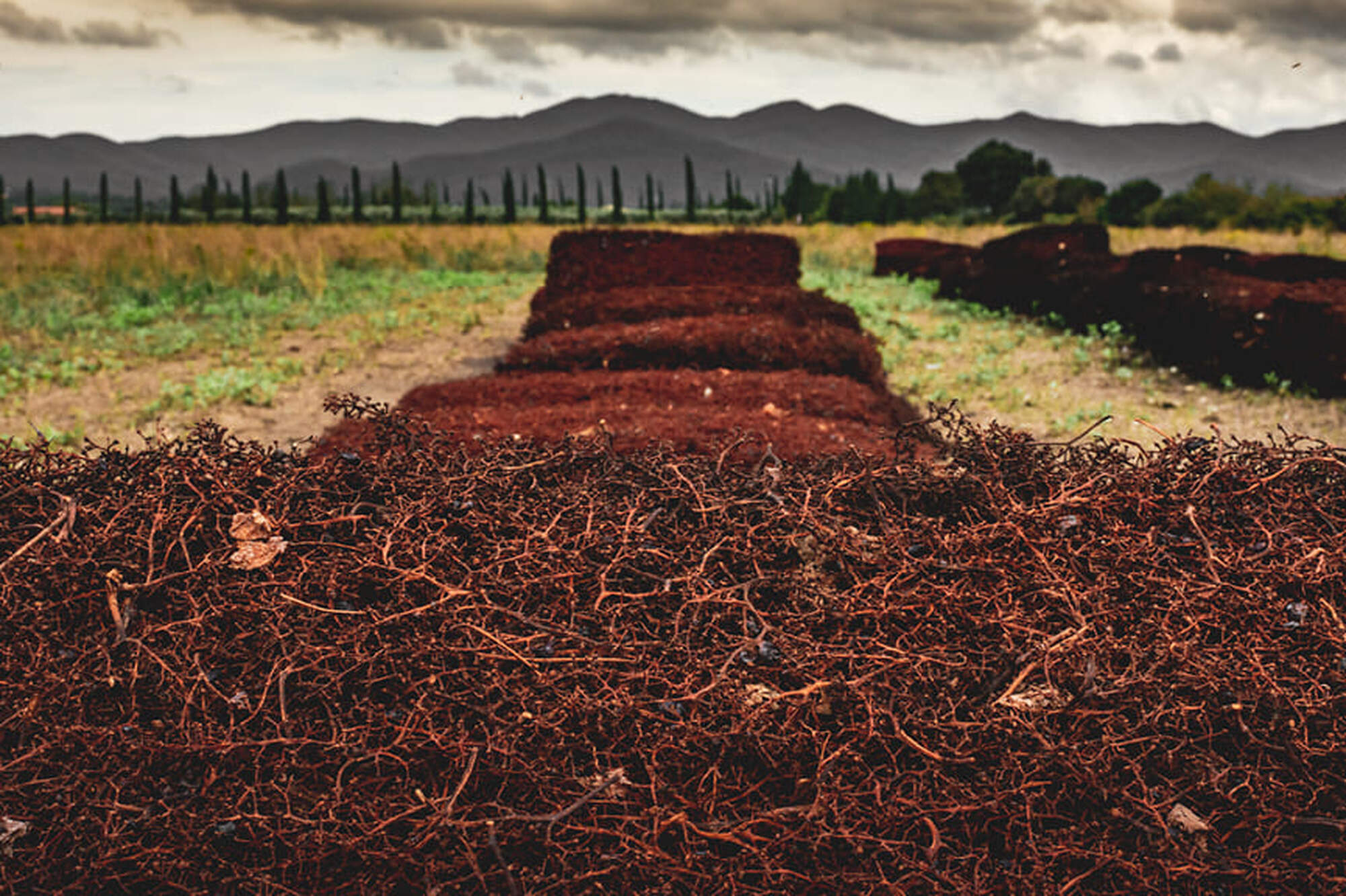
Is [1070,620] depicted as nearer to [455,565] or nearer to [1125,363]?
[455,565]

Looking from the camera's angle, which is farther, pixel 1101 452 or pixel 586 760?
pixel 1101 452

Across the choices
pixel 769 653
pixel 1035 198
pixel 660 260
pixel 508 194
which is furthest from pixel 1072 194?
pixel 769 653

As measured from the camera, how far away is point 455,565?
1985 mm

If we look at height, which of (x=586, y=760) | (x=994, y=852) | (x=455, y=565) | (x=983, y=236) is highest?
(x=983, y=236)

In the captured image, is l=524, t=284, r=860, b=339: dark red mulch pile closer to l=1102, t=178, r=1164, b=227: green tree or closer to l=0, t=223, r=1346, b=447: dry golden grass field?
l=0, t=223, r=1346, b=447: dry golden grass field

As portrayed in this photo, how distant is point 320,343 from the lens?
12828 mm

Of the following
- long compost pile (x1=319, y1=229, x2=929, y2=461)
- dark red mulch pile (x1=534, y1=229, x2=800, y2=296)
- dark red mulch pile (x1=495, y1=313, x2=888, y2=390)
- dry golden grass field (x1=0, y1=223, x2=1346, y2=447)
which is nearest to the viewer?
long compost pile (x1=319, y1=229, x2=929, y2=461)

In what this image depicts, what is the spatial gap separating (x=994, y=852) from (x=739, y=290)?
916 centimetres

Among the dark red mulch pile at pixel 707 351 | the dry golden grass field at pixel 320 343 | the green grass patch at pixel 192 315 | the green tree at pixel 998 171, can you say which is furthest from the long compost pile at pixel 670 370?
the green tree at pixel 998 171

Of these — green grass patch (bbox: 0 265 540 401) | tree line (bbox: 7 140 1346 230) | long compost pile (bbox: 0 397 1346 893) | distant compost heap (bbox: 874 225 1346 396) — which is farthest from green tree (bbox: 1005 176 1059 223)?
long compost pile (bbox: 0 397 1346 893)

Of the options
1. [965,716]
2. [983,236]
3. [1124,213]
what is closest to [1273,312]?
[965,716]

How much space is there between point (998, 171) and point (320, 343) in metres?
80.5

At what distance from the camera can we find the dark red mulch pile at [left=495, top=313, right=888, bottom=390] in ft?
25.3

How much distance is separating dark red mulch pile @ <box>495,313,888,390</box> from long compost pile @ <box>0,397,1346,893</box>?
548 centimetres
